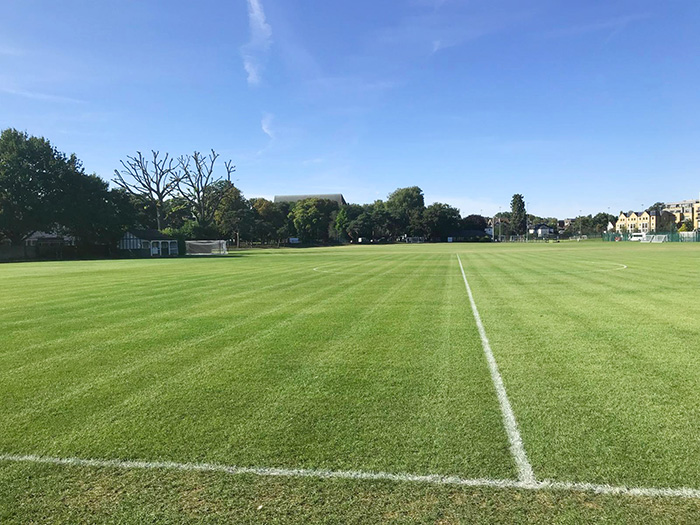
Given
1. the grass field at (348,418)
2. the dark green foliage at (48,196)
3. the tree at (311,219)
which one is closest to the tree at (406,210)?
the tree at (311,219)

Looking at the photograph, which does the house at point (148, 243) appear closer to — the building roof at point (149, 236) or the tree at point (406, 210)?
the building roof at point (149, 236)

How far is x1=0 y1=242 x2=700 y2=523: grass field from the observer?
3000 millimetres

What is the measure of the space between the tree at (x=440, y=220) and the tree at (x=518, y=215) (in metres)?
25.8

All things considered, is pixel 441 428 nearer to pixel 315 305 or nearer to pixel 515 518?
pixel 515 518

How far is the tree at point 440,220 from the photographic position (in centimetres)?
12775

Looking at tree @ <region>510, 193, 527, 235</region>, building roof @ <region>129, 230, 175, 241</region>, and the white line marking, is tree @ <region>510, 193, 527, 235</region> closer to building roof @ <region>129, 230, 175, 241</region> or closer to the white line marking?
building roof @ <region>129, 230, 175, 241</region>

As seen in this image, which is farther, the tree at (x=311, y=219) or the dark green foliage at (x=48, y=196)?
the tree at (x=311, y=219)

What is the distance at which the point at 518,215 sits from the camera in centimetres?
14788

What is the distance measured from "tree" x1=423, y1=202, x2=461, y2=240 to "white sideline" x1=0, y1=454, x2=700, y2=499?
126 metres

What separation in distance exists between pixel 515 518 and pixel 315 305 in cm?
882

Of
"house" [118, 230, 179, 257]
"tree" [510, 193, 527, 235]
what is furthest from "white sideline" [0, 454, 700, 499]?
"tree" [510, 193, 527, 235]

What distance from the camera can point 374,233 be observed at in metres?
132

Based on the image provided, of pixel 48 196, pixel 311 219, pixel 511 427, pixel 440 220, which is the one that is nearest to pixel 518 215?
pixel 440 220

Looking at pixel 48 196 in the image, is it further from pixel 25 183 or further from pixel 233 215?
pixel 233 215
